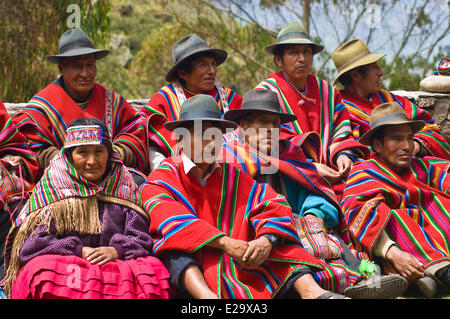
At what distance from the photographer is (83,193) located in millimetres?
3904

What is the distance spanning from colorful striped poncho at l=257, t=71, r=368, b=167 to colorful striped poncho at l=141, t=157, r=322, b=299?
142 centimetres

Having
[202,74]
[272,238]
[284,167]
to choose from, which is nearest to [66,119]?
[202,74]

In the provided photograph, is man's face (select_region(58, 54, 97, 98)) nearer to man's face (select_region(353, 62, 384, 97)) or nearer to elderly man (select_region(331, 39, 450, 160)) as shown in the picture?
elderly man (select_region(331, 39, 450, 160))

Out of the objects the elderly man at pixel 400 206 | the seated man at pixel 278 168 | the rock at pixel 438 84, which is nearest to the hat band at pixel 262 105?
the seated man at pixel 278 168

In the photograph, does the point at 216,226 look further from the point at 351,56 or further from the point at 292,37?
the point at 351,56

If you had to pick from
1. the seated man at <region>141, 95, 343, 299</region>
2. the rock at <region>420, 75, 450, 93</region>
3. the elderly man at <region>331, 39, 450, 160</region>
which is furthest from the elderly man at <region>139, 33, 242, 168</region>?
the rock at <region>420, 75, 450, 93</region>

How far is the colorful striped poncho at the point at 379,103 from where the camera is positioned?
584cm

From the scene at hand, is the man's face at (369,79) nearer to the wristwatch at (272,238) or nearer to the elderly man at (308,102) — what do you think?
the elderly man at (308,102)

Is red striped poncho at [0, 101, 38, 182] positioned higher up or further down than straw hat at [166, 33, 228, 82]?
further down

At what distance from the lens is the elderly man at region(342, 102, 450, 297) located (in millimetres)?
4363

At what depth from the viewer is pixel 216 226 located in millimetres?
4043

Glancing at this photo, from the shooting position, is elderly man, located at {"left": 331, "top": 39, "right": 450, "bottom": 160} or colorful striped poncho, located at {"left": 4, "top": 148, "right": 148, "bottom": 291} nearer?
colorful striped poncho, located at {"left": 4, "top": 148, "right": 148, "bottom": 291}
